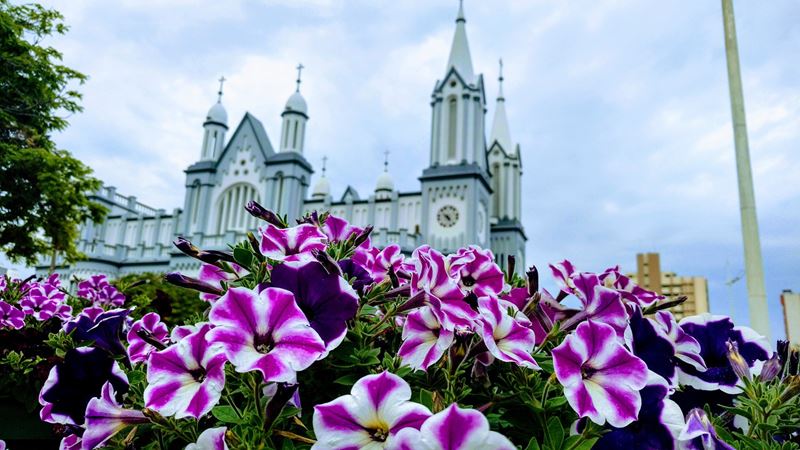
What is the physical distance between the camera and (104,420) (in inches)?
38.1

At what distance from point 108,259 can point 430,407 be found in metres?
37.7

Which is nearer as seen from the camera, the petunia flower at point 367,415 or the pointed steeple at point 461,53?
the petunia flower at point 367,415

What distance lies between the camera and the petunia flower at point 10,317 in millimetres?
2555

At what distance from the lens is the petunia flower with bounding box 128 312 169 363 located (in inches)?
52.6

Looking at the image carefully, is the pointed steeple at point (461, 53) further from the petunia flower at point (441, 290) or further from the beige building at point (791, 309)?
the petunia flower at point (441, 290)

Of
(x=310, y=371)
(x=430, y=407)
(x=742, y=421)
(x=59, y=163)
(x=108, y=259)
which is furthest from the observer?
(x=108, y=259)

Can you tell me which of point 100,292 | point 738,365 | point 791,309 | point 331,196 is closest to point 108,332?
point 738,365

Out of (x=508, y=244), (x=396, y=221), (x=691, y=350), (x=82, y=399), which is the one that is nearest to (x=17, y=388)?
(x=82, y=399)

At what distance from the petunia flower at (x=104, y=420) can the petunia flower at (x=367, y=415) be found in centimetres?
43

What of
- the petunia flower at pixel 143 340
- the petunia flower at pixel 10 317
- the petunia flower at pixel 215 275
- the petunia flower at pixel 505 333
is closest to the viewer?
the petunia flower at pixel 505 333

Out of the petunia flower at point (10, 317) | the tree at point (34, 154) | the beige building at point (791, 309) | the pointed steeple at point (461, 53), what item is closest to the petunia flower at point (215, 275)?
the petunia flower at point (10, 317)

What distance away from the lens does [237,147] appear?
34.5 meters

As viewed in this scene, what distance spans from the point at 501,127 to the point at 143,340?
120 ft

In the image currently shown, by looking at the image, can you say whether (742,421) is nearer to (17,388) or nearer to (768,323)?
(17,388)
